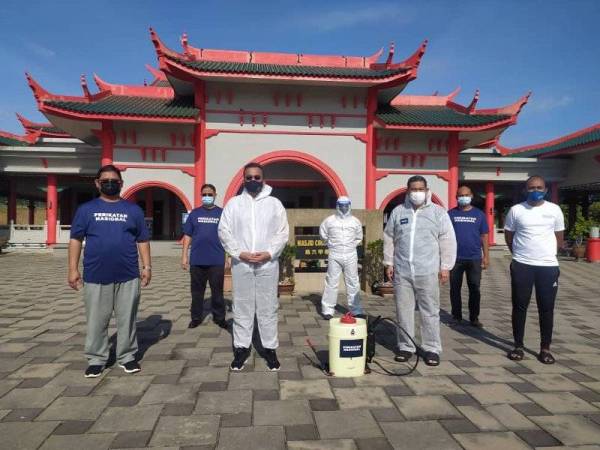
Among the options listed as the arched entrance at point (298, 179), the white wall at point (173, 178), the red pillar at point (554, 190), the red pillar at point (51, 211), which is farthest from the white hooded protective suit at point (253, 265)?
the red pillar at point (554, 190)

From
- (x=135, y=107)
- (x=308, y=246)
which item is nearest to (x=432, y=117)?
(x=308, y=246)

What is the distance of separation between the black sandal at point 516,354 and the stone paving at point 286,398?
4.7 inches

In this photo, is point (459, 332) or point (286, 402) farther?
point (459, 332)

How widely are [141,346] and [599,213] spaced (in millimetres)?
24663

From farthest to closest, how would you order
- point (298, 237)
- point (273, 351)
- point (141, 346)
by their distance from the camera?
1. point (298, 237)
2. point (141, 346)
3. point (273, 351)

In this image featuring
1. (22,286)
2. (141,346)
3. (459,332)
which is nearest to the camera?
(141,346)

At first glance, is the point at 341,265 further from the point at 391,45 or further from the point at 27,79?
the point at 27,79

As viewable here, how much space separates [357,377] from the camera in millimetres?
3248

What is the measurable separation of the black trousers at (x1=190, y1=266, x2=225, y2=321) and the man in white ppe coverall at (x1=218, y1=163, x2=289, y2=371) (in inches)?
55.0

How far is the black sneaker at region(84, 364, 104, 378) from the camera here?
3179 millimetres

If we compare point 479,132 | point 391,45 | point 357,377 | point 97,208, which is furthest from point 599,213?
point 97,208

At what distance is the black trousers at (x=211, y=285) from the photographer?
4773 mm

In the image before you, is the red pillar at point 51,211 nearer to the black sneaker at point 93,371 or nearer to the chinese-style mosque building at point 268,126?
the chinese-style mosque building at point 268,126

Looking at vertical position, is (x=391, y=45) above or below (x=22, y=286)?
above
